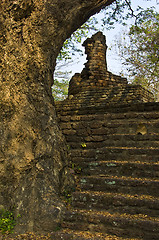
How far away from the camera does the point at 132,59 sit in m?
18.2

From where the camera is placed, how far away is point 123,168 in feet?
12.0

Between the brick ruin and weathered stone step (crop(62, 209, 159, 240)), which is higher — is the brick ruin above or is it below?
above

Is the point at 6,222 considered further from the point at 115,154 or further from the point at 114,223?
the point at 115,154

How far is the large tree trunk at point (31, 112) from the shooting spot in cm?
333

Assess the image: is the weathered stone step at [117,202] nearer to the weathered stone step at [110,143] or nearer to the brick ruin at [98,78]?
the weathered stone step at [110,143]

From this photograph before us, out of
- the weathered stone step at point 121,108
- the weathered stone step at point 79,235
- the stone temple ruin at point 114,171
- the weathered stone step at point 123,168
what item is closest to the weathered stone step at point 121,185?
the stone temple ruin at point 114,171

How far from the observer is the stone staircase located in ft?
9.50

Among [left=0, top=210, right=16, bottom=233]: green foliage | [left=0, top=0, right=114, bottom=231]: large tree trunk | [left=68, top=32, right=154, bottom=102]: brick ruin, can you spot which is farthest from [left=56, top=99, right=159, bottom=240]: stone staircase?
[left=68, top=32, right=154, bottom=102]: brick ruin

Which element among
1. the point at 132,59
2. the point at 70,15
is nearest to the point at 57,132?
the point at 70,15

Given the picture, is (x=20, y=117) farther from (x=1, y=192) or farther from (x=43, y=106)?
(x=1, y=192)

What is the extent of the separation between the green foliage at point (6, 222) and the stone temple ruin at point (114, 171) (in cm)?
74

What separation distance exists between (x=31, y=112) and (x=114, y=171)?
1647 millimetres

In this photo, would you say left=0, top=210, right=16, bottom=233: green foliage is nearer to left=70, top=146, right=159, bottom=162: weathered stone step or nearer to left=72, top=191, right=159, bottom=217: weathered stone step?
left=72, top=191, right=159, bottom=217: weathered stone step

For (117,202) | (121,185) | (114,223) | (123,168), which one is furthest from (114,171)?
(114,223)
